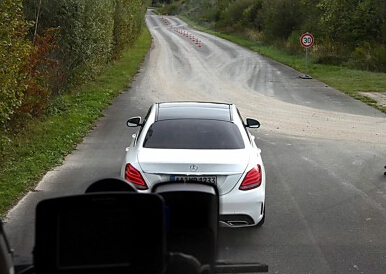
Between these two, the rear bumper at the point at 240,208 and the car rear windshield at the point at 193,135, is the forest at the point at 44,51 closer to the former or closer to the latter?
the car rear windshield at the point at 193,135

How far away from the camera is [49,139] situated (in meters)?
13.9

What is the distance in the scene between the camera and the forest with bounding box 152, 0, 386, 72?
116 feet

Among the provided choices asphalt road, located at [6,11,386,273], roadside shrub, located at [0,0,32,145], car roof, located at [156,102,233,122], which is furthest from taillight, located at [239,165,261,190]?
roadside shrub, located at [0,0,32,145]

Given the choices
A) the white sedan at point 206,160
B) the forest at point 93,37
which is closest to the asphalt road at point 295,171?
the white sedan at point 206,160

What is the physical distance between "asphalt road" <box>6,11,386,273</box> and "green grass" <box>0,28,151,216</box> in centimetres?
25

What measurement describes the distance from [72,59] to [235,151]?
499 inches

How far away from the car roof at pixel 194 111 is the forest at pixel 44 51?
9.15ft

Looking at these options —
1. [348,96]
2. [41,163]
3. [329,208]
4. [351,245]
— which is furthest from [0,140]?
[348,96]

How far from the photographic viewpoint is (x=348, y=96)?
23172 millimetres

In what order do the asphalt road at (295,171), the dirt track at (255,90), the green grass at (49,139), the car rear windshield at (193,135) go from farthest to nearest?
the dirt track at (255,90), the green grass at (49,139), the car rear windshield at (193,135), the asphalt road at (295,171)

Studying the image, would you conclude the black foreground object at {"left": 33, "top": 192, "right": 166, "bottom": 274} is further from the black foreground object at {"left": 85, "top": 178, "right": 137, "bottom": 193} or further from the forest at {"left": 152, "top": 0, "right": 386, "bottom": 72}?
the forest at {"left": 152, "top": 0, "right": 386, "bottom": 72}

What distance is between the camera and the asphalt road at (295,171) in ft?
24.2

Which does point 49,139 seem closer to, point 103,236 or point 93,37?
point 93,37

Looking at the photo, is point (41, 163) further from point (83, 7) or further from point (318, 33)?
point (318, 33)
